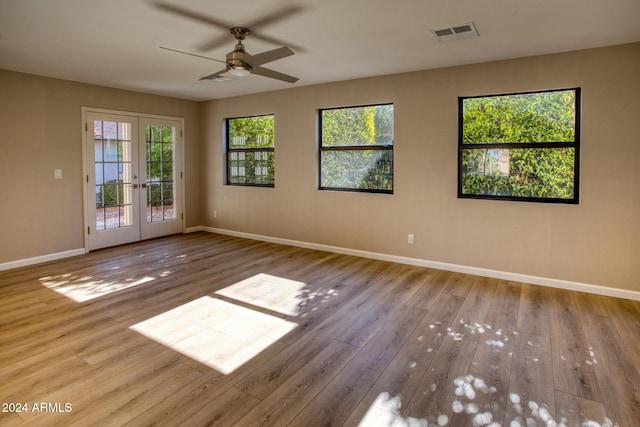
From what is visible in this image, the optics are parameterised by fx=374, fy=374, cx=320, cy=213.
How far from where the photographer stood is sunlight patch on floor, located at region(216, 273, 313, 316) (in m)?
3.61

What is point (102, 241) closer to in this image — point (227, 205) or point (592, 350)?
point (227, 205)

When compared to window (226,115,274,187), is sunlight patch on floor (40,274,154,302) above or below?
below

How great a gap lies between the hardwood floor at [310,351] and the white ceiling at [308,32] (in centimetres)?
254

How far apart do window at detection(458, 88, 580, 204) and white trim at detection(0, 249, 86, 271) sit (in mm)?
5501

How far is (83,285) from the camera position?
13.7 feet

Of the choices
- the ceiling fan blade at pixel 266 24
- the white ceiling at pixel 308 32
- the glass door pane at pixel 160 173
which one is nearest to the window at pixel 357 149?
the white ceiling at pixel 308 32

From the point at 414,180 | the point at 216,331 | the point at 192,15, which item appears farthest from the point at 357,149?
the point at 216,331

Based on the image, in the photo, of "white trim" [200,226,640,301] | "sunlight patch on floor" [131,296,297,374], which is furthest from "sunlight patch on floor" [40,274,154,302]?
"white trim" [200,226,640,301]

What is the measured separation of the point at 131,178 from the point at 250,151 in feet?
6.64

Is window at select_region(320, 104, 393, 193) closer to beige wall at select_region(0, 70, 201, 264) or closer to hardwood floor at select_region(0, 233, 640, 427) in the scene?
hardwood floor at select_region(0, 233, 640, 427)

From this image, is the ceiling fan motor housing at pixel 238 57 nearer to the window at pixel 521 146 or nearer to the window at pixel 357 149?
the window at pixel 357 149

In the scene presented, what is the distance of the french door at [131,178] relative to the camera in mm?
5746

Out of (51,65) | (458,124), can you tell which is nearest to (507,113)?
(458,124)

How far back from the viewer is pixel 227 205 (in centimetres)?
709
